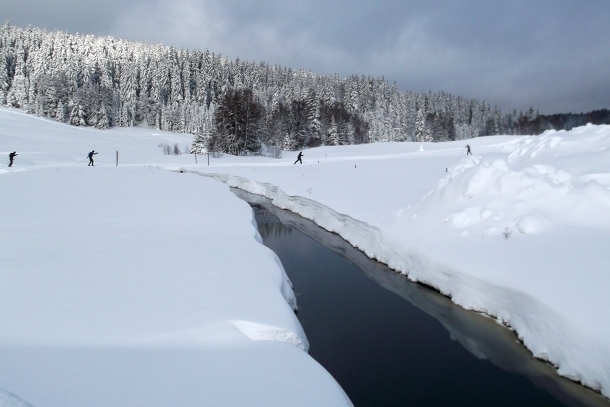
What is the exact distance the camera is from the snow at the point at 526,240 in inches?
203

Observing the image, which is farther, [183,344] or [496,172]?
[496,172]

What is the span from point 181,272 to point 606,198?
8154 mm

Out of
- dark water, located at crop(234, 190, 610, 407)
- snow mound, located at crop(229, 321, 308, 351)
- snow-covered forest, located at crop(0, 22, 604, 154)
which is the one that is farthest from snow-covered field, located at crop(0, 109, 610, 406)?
snow-covered forest, located at crop(0, 22, 604, 154)

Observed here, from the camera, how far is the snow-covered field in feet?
11.9

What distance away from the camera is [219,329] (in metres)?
4.22

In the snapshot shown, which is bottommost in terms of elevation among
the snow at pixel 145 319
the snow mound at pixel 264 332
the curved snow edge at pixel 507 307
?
the curved snow edge at pixel 507 307

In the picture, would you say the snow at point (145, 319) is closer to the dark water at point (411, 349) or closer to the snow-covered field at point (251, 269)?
the snow-covered field at point (251, 269)

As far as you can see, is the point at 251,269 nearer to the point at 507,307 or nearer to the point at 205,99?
the point at 507,307

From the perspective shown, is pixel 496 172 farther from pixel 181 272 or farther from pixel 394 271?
pixel 181 272

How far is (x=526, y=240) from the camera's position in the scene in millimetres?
7168

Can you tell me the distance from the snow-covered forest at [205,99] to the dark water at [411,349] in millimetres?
36633

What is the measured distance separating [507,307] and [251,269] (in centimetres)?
456

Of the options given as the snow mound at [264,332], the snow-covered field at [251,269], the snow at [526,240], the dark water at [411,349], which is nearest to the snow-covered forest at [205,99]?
the snow-covered field at [251,269]

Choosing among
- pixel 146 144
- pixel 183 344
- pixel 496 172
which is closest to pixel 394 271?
pixel 496 172
